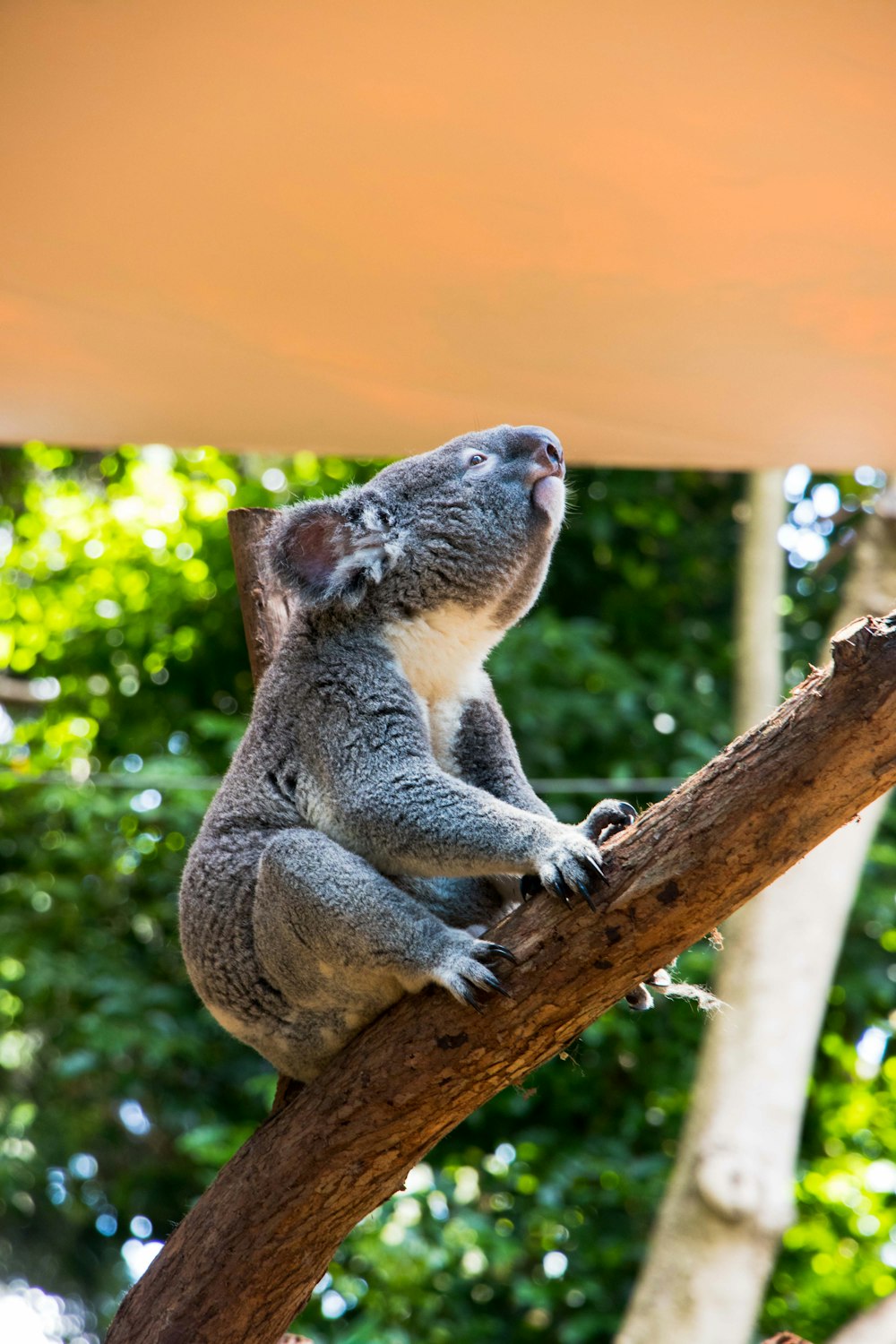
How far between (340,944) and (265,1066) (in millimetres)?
4041

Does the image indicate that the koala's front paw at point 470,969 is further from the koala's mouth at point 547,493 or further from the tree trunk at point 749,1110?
the tree trunk at point 749,1110

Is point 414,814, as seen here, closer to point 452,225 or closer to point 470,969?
point 470,969

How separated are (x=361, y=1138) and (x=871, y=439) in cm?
289

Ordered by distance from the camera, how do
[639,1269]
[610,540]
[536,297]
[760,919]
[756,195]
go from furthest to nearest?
[610,540] < [639,1269] < [760,919] < [536,297] < [756,195]

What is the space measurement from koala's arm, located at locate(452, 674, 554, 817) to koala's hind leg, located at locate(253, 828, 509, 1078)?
0.46m

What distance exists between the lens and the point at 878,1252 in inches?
241

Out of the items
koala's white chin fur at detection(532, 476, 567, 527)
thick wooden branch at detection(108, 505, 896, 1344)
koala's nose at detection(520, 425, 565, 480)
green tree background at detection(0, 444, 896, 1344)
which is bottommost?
green tree background at detection(0, 444, 896, 1344)

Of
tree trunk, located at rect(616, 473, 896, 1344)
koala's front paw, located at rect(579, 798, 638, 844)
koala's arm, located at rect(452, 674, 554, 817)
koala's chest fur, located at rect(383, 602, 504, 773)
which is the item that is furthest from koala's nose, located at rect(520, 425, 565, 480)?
tree trunk, located at rect(616, 473, 896, 1344)

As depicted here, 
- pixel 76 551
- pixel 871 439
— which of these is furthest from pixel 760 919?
pixel 76 551

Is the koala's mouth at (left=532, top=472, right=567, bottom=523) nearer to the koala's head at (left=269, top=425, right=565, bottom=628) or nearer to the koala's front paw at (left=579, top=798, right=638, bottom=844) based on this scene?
the koala's head at (left=269, top=425, right=565, bottom=628)

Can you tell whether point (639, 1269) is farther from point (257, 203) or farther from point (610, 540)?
point (257, 203)

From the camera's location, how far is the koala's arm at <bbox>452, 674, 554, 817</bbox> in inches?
108

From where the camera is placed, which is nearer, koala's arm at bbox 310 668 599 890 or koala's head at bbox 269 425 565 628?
koala's arm at bbox 310 668 599 890

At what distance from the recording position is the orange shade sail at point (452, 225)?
8.79 feet
